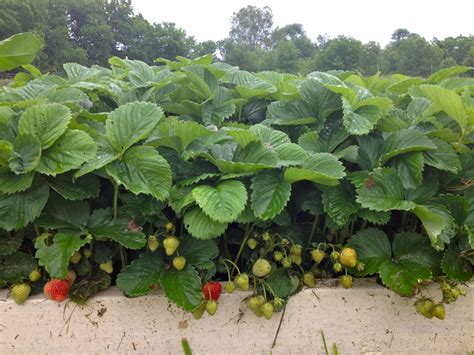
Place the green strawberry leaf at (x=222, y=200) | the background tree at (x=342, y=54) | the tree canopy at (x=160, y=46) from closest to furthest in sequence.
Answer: the green strawberry leaf at (x=222, y=200) < the tree canopy at (x=160, y=46) < the background tree at (x=342, y=54)

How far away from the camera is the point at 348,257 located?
0.89m

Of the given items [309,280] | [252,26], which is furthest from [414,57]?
[309,280]

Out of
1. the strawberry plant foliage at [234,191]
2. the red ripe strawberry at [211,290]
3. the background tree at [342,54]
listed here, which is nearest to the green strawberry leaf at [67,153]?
the strawberry plant foliage at [234,191]

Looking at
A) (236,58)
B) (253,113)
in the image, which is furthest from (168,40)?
(253,113)

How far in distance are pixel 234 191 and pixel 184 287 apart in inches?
9.0

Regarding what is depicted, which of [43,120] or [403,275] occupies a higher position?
[43,120]

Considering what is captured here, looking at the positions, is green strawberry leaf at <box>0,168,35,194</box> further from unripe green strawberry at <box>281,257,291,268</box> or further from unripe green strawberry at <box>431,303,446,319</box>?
unripe green strawberry at <box>431,303,446,319</box>

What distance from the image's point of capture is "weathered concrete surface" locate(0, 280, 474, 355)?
0.92m

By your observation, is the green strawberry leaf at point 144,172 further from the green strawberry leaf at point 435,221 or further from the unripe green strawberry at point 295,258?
the green strawberry leaf at point 435,221

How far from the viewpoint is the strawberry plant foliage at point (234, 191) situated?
2.69 feet

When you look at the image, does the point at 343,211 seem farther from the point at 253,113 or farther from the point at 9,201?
the point at 9,201

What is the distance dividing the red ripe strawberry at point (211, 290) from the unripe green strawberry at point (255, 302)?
7 cm

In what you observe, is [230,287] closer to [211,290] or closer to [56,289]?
[211,290]

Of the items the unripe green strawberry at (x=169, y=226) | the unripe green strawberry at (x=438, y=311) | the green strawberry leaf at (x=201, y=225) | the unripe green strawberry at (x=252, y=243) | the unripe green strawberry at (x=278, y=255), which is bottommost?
the unripe green strawberry at (x=438, y=311)
